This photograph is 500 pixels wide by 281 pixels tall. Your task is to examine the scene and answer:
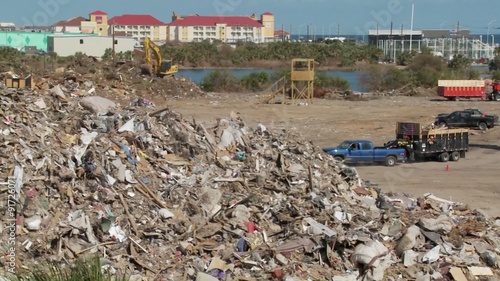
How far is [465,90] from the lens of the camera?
48.4 m

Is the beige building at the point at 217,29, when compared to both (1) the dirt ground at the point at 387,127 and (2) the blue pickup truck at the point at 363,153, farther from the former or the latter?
(2) the blue pickup truck at the point at 363,153

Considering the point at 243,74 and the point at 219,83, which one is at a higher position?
the point at 243,74

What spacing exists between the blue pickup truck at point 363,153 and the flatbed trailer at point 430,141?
1088mm

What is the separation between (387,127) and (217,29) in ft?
414

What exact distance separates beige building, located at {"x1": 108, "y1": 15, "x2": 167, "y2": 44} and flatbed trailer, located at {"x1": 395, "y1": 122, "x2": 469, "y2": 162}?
130606 mm

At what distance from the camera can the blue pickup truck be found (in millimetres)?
25594

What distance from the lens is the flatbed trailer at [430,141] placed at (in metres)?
27.2

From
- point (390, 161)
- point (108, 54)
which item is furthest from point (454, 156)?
point (108, 54)

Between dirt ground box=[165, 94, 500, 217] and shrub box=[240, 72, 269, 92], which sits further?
shrub box=[240, 72, 269, 92]

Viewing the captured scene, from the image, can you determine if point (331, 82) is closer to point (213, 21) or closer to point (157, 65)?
point (157, 65)

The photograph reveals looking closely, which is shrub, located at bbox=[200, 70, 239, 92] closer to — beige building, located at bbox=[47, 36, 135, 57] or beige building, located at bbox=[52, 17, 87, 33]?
beige building, located at bbox=[47, 36, 135, 57]

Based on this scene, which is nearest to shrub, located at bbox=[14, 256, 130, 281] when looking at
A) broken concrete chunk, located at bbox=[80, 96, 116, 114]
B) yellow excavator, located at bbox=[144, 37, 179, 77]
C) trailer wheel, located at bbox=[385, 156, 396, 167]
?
broken concrete chunk, located at bbox=[80, 96, 116, 114]

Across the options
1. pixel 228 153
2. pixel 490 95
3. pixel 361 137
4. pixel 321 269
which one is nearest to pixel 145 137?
pixel 228 153

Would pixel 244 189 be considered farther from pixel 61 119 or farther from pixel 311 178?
pixel 61 119
